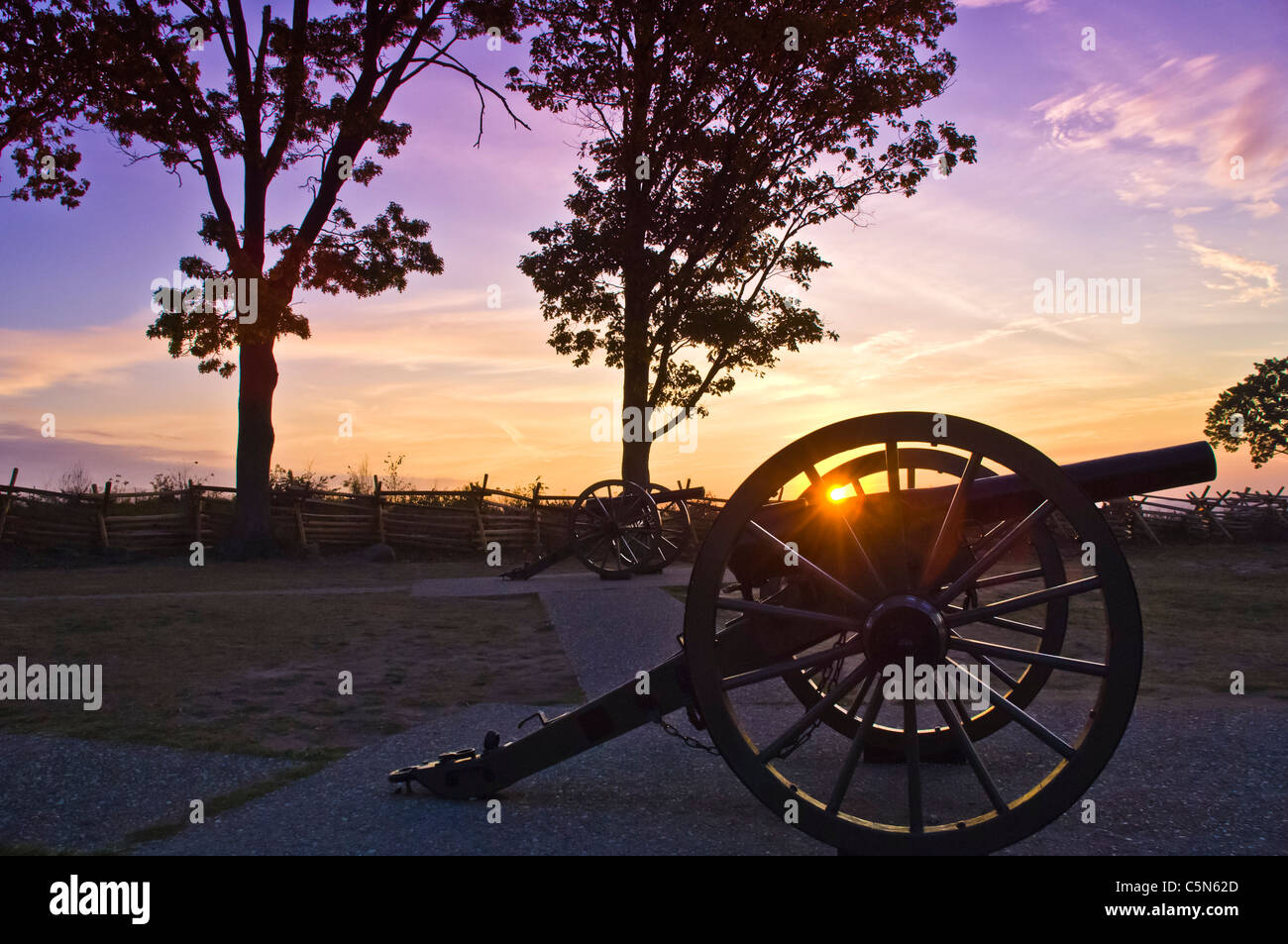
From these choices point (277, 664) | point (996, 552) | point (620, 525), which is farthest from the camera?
point (620, 525)

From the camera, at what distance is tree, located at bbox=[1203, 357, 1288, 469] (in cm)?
3959

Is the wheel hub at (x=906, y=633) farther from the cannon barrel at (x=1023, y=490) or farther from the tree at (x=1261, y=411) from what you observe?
the tree at (x=1261, y=411)

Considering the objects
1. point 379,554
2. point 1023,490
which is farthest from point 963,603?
point 379,554

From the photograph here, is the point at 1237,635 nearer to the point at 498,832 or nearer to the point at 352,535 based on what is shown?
the point at 498,832

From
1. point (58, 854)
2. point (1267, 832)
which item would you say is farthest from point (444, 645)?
point (1267, 832)

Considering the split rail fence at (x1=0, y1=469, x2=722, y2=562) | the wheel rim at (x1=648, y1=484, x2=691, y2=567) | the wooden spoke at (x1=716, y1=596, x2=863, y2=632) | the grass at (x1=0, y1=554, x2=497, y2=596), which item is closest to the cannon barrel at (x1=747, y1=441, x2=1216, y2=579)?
the wooden spoke at (x1=716, y1=596, x2=863, y2=632)

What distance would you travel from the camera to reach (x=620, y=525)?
1535cm

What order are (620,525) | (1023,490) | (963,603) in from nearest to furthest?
(1023,490) < (963,603) < (620,525)

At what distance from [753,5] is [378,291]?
1014 cm

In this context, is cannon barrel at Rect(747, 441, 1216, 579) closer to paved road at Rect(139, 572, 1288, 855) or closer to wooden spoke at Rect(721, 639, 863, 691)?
wooden spoke at Rect(721, 639, 863, 691)

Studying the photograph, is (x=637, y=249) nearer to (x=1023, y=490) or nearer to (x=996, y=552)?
(x=1023, y=490)

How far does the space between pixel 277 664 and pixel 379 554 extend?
13052mm

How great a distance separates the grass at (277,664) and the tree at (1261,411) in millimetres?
39220
